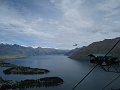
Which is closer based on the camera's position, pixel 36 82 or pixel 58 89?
pixel 58 89

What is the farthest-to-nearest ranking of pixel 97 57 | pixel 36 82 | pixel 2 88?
pixel 36 82
pixel 2 88
pixel 97 57

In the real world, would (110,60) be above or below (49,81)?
above

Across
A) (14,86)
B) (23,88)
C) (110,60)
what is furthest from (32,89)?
(110,60)

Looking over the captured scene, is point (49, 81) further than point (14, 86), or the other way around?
point (49, 81)

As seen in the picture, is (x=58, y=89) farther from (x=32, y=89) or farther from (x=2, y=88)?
(x=2, y=88)

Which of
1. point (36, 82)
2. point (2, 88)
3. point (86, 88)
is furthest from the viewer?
point (36, 82)

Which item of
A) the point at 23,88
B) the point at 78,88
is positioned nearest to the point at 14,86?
the point at 23,88

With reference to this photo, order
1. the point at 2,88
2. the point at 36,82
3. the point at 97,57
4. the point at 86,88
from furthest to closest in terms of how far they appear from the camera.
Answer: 1. the point at 36,82
2. the point at 2,88
3. the point at 86,88
4. the point at 97,57

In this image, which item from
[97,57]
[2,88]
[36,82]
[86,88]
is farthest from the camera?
[36,82]

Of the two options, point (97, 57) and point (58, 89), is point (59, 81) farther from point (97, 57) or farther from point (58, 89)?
point (97, 57)
